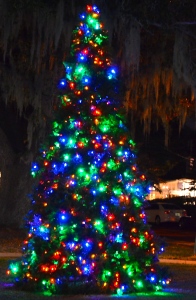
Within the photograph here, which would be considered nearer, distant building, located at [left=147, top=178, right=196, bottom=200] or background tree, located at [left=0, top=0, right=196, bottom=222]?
background tree, located at [left=0, top=0, right=196, bottom=222]

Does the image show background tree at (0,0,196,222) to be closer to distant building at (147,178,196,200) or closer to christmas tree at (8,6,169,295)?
christmas tree at (8,6,169,295)

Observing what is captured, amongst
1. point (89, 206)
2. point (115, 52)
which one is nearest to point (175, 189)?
point (115, 52)

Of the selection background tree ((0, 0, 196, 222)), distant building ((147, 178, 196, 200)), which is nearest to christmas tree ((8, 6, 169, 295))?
background tree ((0, 0, 196, 222))

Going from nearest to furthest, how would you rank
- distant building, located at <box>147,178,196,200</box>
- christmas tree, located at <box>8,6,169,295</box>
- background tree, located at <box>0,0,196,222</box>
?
christmas tree, located at <box>8,6,169,295</box>, background tree, located at <box>0,0,196,222</box>, distant building, located at <box>147,178,196,200</box>

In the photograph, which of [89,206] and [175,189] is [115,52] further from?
[175,189]

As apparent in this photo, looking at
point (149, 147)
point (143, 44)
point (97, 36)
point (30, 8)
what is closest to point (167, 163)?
point (149, 147)

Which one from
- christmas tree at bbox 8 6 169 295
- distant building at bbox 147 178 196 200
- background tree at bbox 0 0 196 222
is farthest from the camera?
distant building at bbox 147 178 196 200

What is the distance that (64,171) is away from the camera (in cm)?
1112

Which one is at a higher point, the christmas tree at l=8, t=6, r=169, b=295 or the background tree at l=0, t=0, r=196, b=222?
the background tree at l=0, t=0, r=196, b=222

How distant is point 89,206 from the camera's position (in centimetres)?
1098

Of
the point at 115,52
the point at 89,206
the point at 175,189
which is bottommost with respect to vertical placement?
the point at 89,206

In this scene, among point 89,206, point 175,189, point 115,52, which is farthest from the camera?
point 175,189

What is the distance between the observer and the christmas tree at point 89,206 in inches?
429

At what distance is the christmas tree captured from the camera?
1090cm
